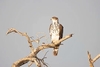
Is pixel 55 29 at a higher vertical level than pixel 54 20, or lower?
lower

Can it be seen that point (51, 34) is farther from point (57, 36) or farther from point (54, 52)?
point (54, 52)

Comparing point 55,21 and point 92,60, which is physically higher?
point 55,21

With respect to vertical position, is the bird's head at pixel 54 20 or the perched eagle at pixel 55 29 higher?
the bird's head at pixel 54 20

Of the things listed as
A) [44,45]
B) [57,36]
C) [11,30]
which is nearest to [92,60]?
[44,45]

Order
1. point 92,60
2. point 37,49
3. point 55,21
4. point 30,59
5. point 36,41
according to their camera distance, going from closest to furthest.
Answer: point 30,59 < point 37,49 < point 92,60 < point 36,41 < point 55,21

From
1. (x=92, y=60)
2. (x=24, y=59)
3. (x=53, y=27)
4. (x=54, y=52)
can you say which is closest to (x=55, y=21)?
(x=53, y=27)

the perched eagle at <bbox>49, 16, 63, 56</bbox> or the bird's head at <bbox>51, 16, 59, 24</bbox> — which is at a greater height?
the bird's head at <bbox>51, 16, 59, 24</bbox>

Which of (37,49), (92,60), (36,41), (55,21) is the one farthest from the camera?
(55,21)

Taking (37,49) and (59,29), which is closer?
(37,49)

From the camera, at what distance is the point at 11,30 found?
2836 mm

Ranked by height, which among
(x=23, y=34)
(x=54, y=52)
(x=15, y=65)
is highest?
(x=23, y=34)

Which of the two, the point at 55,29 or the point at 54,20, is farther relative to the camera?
the point at 55,29

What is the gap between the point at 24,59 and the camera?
198 cm

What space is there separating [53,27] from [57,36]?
32cm
